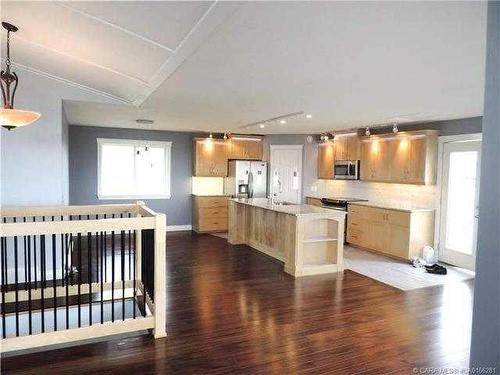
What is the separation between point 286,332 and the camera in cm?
344

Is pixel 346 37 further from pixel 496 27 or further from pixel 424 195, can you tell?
A: pixel 424 195

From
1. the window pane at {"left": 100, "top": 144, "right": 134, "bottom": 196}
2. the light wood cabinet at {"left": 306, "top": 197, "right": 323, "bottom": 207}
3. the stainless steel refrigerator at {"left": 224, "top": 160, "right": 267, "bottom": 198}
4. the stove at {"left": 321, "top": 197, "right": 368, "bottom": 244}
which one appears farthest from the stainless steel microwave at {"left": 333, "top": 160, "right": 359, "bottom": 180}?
the window pane at {"left": 100, "top": 144, "right": 134, "bottom": 196}

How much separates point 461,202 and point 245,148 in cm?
485

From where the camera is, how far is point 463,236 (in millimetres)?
5910

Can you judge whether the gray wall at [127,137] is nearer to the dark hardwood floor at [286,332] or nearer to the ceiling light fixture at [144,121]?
the ceiling light fixture at [144,121]

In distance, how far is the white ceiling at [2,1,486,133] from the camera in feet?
7.31

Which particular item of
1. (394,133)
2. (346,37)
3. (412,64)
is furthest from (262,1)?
(394,133)

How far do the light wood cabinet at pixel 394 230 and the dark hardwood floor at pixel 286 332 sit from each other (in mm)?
1196

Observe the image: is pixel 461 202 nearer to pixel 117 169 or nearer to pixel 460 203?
pixel 460 203

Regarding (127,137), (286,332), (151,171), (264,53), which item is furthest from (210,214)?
(264,53)

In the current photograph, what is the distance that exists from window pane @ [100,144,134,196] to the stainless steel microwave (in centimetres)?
475

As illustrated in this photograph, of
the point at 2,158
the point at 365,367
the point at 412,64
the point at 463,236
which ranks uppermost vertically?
the point at 412,64

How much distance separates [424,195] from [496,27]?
571 cm

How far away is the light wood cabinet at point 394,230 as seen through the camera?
6.08 meters
